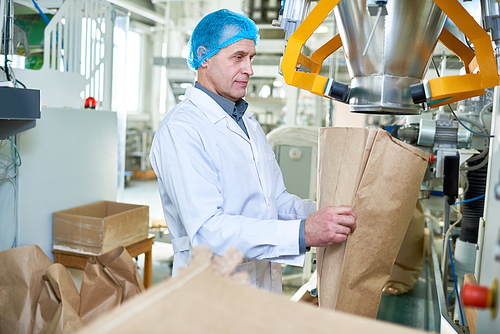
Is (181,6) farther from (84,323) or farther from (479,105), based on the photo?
(84,323)

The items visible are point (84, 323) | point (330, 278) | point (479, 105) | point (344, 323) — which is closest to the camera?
point (344, 323)

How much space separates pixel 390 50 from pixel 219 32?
54 centimetres

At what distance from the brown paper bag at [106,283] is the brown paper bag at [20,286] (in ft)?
0.58

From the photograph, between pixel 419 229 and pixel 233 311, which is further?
pixel 419 229

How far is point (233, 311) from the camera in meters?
0.41

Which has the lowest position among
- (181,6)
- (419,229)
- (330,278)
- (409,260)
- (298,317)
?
(409,260)

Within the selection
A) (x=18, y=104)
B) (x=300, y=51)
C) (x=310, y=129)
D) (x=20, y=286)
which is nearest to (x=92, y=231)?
(x=20, y=286)

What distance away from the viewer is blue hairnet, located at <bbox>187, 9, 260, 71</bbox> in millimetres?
1298

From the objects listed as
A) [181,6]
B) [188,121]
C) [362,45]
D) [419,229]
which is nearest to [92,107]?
[188,121]

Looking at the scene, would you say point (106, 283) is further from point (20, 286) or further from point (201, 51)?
point (201, 51)

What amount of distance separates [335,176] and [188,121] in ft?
1.54

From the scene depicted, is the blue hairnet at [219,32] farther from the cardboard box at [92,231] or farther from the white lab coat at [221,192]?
the cardboard box at [92,231]

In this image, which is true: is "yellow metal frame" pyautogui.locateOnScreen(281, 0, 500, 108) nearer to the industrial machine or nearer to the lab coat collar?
the industrial machine

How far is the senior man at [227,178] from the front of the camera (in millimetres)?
970
